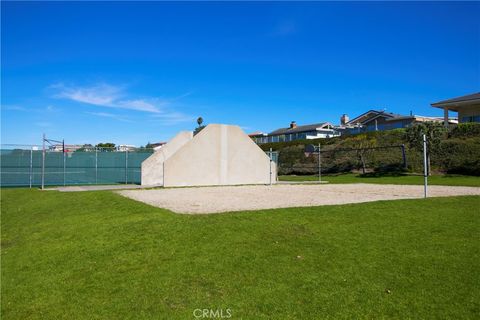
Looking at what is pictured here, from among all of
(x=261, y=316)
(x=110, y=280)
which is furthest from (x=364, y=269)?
(x=110, y=280)

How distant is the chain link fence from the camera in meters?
24.4

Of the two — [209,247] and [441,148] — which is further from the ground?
[441,148]

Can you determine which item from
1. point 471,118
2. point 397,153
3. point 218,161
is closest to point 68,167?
point 218,161

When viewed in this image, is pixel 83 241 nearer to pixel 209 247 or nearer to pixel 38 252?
pixel 38 252

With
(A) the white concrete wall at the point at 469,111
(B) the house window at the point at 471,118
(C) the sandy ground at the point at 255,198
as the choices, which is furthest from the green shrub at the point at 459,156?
(C) the sandy ground at the point at 255,198

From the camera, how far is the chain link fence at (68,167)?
79.9ft

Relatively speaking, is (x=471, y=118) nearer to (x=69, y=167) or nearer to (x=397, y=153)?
(x=397, y=153)

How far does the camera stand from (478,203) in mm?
10906

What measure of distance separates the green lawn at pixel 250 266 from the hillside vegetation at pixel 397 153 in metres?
19.5

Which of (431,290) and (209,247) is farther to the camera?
(209,247)

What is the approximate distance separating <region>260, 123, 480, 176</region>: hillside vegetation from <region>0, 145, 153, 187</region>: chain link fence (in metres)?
16.5

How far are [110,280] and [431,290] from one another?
4.41 metres

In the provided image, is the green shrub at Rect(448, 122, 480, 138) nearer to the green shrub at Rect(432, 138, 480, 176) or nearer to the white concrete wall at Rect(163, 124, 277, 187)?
the green shrub at Rect(432, 138, 480, 176)

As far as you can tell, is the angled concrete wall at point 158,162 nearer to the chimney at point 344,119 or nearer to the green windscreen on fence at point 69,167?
the green windscreen on fence at point 69,167
